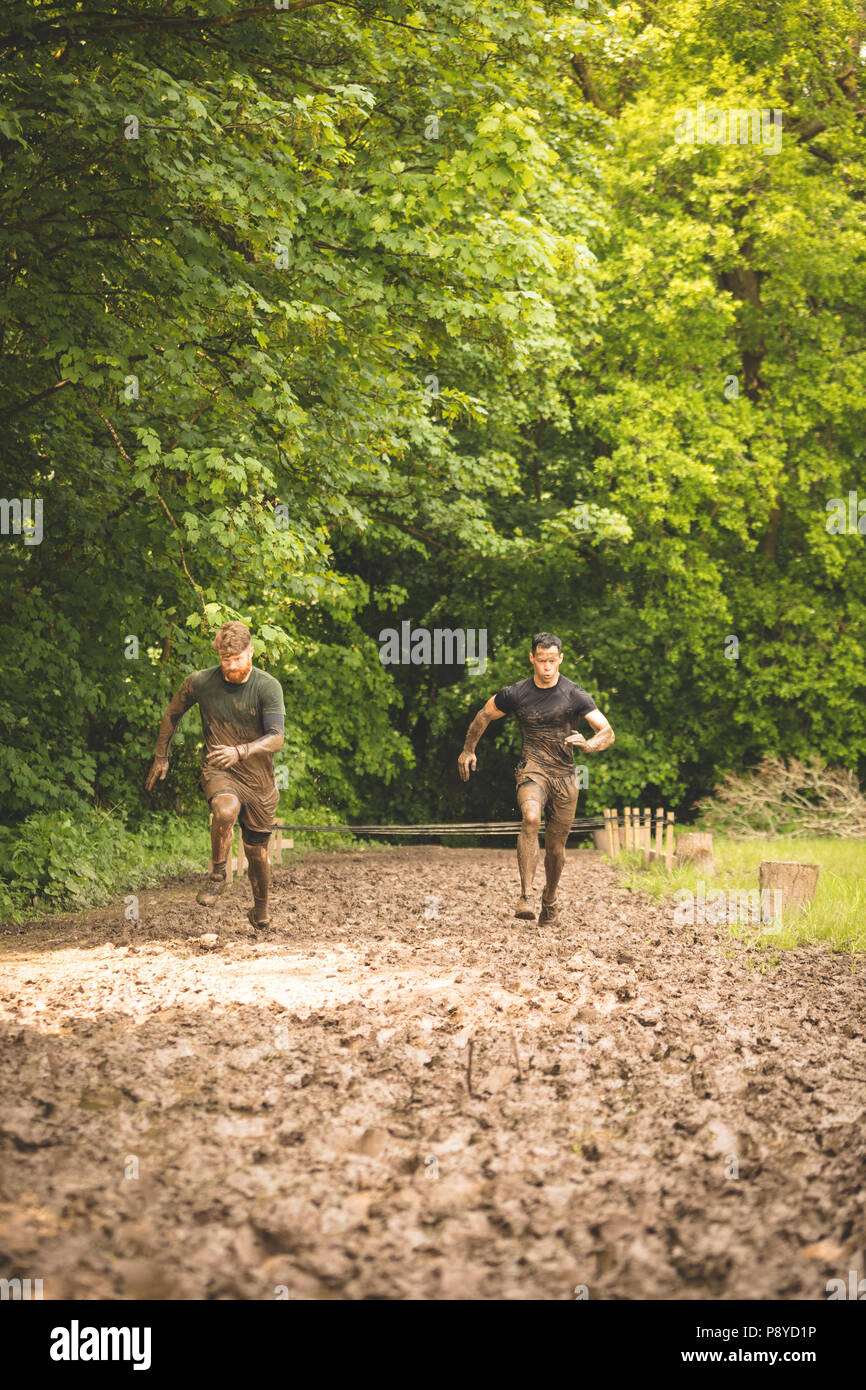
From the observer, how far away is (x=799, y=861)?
39.3 ft

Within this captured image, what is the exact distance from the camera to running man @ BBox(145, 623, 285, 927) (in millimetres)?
8211

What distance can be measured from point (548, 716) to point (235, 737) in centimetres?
231

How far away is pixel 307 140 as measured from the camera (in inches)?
382

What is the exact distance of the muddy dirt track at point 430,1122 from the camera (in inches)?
126

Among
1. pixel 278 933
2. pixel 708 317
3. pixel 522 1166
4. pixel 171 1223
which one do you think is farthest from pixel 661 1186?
pixel 708 317

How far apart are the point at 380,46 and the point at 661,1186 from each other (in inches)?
394

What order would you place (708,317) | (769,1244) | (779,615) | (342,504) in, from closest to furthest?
1. (769,1244)
2. (342,504)
3. (708,317)
4. (779,615)

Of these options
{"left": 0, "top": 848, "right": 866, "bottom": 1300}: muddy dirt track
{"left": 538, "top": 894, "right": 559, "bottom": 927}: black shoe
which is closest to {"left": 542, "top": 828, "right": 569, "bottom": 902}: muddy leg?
{"left": 538, "top": 894, "right": 559, "bottom": 927}: black shoe

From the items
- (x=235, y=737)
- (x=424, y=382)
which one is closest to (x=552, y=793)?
(x=235, y=737)

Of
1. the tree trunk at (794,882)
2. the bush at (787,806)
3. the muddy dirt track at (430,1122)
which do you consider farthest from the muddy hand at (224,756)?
the bush at (787,806)

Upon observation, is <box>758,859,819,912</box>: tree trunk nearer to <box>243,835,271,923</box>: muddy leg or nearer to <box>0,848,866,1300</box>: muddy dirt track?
<box>0,848,866,1300</box>: muddy dirt track

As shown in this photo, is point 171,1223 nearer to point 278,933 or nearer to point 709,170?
point 278,933

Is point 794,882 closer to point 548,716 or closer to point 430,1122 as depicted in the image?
point 548,716

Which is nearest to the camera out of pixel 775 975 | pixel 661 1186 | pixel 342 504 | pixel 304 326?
pixel 661 1186
